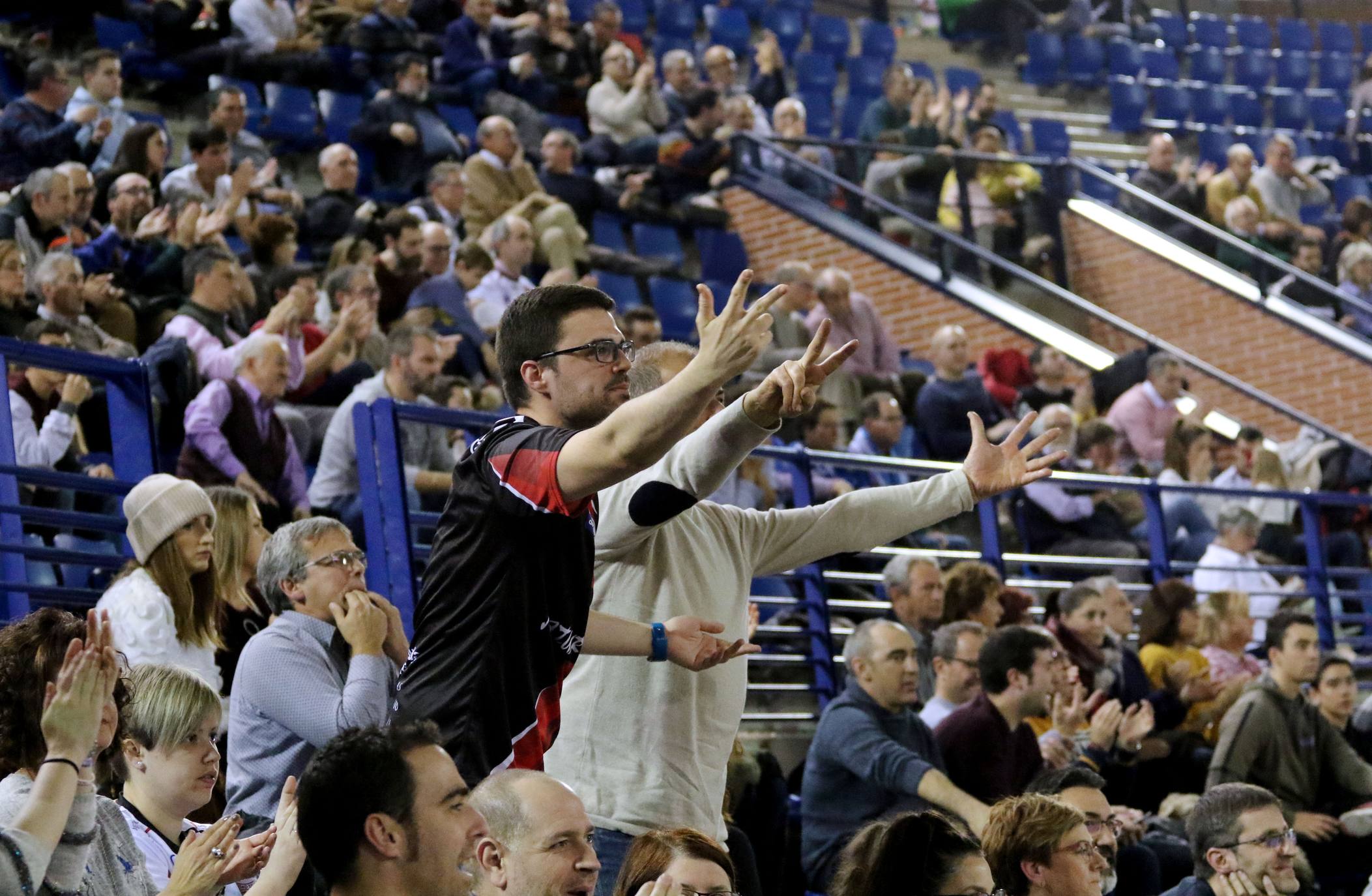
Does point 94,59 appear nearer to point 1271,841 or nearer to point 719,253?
point 719,253

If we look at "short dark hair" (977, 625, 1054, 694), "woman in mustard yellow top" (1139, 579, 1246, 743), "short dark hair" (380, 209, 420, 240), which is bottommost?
"woman in mustard yellow top" (1139, 579, 1246, 743)

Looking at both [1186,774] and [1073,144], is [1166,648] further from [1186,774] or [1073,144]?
[1073,144]

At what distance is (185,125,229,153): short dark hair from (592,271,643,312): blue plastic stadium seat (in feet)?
9.69

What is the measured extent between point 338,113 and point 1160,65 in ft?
34.5

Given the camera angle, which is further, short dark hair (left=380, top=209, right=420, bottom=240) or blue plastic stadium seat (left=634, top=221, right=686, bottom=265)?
blue plastic stadium seat (left=634, top=221, right=686, bottom=265)

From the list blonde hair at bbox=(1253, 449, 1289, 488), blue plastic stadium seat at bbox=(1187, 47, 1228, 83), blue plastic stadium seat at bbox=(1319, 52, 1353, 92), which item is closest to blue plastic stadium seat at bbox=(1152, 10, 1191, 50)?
blue plastic stadium seat at bbox=(1187, 47, 1228, 83)

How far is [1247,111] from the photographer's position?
1950cm

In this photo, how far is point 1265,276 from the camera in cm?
1408

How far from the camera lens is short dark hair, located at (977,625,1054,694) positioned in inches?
256

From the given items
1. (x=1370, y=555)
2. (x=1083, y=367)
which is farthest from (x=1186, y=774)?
(x=1083, y=367)

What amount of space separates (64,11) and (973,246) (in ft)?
21.6

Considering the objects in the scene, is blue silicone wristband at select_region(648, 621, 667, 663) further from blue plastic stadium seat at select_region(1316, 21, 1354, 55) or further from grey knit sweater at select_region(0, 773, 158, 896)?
blue plastic stadium seat at select_region(1316, 21, 1354, 55)

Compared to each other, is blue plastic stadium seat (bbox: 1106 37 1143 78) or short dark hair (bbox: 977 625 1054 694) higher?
short dark hair (bbox: 977 625 1054 694)

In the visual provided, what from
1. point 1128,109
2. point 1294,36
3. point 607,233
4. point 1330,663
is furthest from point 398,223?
point 1294,36
